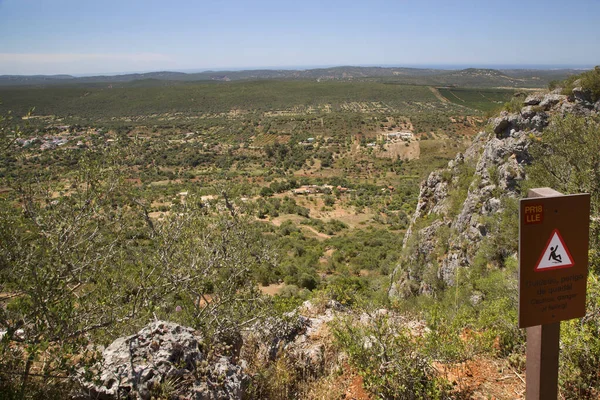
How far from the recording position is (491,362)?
5172 mm

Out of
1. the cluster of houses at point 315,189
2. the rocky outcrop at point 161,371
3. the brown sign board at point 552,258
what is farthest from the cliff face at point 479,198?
the cluster of houses at point 315,189

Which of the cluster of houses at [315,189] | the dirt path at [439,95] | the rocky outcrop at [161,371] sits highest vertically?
the dirt path at [439,95]

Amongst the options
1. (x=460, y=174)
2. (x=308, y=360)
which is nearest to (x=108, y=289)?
(x=308, y=360)

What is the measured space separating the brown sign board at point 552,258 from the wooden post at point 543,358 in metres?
0.09

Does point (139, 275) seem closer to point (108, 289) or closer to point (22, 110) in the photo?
point (108, 289)

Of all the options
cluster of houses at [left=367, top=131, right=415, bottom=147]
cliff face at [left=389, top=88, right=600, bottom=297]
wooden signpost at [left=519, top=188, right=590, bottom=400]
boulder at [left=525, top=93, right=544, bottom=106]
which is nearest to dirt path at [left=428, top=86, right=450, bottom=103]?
cluster of houses at [left=367, top=131, right=415, bottom=147]

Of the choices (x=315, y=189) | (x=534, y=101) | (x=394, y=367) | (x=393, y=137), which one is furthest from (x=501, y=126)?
(x=393, y=137)

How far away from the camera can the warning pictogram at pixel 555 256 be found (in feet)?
8.78

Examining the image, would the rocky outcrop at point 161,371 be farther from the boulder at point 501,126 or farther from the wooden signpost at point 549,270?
the boulder at point 501,126

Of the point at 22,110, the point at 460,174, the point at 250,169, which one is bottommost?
the point at 250,169

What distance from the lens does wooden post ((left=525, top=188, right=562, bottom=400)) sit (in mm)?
2721

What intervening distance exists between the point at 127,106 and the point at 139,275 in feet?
373

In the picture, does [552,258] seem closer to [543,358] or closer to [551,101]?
[543,358]

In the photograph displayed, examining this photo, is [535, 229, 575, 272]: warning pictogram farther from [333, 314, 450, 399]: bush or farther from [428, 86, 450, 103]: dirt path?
[428, 86, 450, 103]: dirt path
